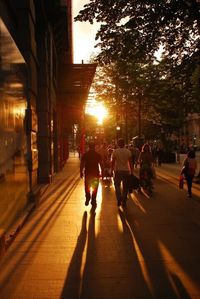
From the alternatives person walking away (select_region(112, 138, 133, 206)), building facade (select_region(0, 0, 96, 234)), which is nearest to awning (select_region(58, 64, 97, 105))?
building facade (select_region(0, 0, 96, 234))

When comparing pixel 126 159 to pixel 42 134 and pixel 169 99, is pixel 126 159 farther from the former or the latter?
pixel 169 99

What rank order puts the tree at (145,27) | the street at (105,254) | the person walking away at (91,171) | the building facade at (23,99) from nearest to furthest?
the street at (105,254)
the building facade at (23,99)
the person walking away at (91,171)
the tree at (145,27)

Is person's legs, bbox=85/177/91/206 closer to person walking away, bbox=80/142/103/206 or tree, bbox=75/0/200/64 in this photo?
person walking away, bbox=80/142/103/206

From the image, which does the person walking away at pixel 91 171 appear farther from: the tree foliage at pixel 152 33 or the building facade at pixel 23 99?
the tree foliage at pixel 152 33

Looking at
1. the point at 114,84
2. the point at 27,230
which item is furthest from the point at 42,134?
the point at 114,84

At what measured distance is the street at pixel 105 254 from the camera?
5695 mm

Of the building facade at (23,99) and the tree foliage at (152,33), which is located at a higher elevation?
the tree foliage at (152,33)

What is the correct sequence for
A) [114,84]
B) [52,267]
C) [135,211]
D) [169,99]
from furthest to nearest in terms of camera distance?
[114,84], [169,99], [135,211], [52,267]

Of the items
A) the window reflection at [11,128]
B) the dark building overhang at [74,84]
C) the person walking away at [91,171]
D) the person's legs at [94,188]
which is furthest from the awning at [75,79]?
the window reflection at [11,128]

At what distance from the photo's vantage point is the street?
570 centimetres

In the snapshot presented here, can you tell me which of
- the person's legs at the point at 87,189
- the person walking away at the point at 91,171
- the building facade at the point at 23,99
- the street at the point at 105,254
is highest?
the building facade at the point at 23,99

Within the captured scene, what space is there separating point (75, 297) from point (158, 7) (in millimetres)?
14012

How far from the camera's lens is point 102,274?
20.8 ft

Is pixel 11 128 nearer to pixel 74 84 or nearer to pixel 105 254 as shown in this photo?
pixel 105 254
